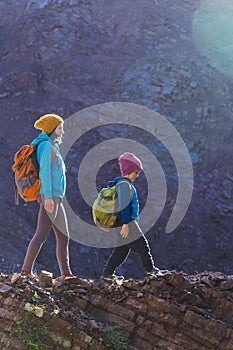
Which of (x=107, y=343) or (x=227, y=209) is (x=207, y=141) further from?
(x=107, y=343)

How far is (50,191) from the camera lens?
200 inches

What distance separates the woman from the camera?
5.05 meters

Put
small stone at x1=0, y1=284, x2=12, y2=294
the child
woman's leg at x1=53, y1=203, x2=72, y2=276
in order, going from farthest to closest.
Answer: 1. woman's leg at x1=53, y1=203, x2=72, y2=276
2. the child
3. small stone at x1=0, y1=284, x2=12, y2=294

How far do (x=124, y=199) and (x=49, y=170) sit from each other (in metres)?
0.75

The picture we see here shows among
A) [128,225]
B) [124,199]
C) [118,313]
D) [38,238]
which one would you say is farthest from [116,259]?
[118,313]

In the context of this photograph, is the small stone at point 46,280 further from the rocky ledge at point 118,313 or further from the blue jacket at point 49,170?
the blue jacket at point 49,170

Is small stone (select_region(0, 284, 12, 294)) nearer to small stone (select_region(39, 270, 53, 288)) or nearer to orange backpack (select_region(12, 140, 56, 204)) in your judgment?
small stone (select_region(39, 270, 53, 288))

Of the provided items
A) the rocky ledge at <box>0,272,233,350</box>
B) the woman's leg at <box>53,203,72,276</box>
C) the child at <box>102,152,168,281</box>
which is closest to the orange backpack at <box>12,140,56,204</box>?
the woman's leg at <box>53,203,72,276</box>

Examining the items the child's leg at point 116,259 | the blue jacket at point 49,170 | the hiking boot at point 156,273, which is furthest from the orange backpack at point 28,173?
the hiking boot at point 156,273

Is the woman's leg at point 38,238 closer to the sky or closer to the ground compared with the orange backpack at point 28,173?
closer to the ground

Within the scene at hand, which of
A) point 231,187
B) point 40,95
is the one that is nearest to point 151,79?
point 40,95

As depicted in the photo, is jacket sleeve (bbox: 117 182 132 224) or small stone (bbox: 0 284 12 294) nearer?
small stone (bbox: 0 284 12 294)

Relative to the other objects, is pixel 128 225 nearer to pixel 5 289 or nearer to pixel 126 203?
pixel 126 203

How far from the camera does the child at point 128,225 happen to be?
5.13m
